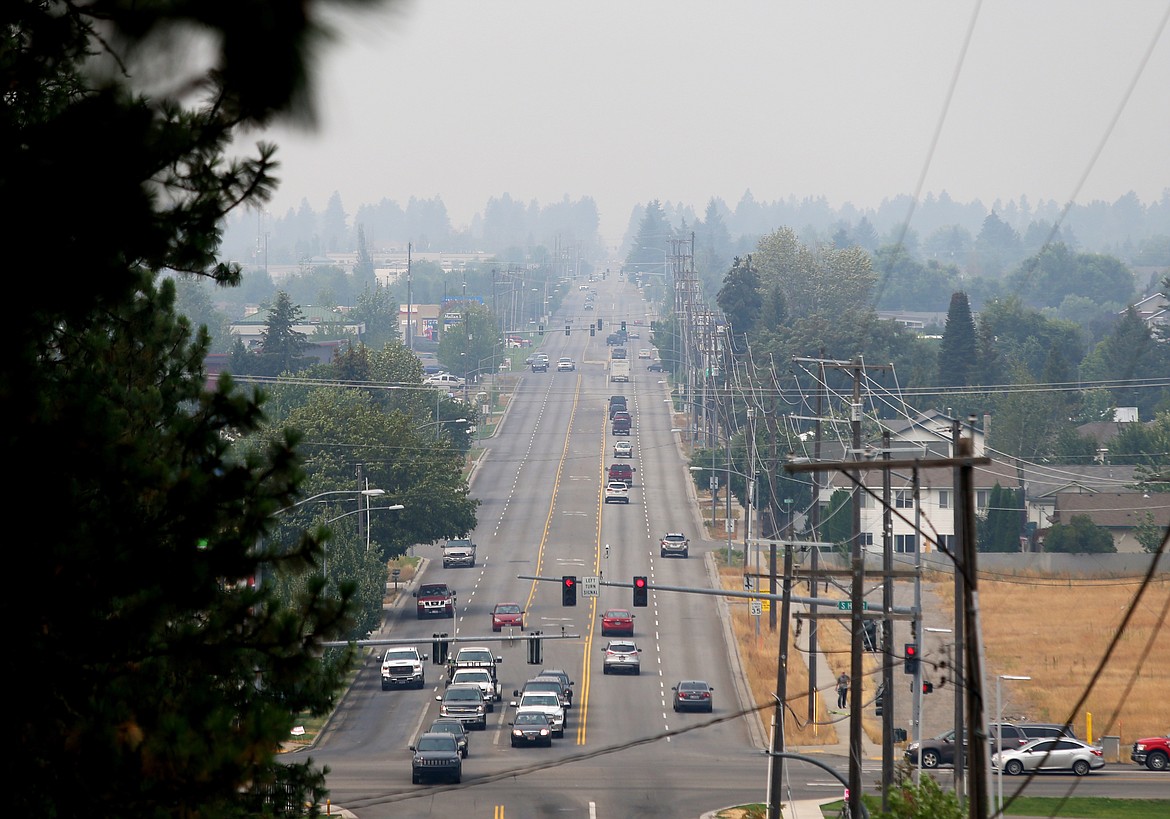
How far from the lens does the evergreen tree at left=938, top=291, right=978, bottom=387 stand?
112 m

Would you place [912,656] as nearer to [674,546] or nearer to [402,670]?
[402,670]

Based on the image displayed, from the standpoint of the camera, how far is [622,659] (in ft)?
182

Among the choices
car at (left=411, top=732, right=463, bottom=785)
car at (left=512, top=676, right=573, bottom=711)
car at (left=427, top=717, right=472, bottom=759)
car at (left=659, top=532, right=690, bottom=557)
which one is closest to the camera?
car at (left=411, top=732, right=463, bottom=785)

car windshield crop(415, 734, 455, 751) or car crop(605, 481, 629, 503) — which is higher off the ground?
car crop(605, 481, 629, 503)

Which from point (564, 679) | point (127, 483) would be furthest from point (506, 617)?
point (127, 483)

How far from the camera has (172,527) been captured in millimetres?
9164

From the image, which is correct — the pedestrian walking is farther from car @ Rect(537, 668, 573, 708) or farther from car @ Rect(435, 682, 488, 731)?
car @ Rect(435, 682, 488, 731)

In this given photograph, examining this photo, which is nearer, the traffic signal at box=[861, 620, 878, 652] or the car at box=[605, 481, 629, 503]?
the traffic signal at box=[861, 620, 878, 652]

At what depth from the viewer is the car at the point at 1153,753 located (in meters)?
43.9

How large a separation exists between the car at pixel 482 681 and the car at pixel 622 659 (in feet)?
16.2

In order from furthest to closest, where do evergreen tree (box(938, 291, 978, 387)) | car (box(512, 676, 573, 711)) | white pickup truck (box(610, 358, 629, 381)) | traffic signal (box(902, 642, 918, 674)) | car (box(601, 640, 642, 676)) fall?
white pickup truck (box(610, 358, 629, 381)) < evergreen tree (box(938, 291, 978, 387)) < car (box(601, 640, 642, 676)) < car (box(512, 676, 573, 711)) < traffic signal (box(902, 642, 918, 674))

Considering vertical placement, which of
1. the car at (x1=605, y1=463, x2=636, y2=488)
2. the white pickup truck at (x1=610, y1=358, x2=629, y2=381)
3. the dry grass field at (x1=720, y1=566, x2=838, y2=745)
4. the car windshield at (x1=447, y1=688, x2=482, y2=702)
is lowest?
the dry grass field at (x1=720, y1=566, x2=838, y2=745)

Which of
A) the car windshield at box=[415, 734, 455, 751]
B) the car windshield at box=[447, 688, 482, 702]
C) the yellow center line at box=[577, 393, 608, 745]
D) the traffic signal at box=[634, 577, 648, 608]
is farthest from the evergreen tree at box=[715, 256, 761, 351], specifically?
the car windshield at box=[415, 734, 455, 751]

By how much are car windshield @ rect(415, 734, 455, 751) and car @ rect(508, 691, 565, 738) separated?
551cm
